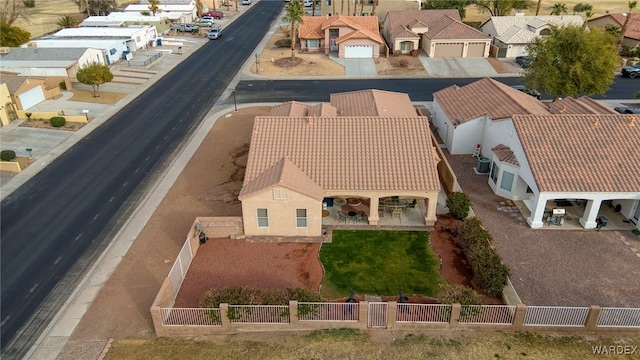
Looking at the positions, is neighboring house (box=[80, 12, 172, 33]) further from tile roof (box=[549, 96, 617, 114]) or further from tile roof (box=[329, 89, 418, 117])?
tile roof (box=[549, 96, 617, 114])

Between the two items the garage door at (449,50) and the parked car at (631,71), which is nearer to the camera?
the parked car at (631,71)

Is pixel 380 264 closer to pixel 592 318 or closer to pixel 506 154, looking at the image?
pixel 592 318

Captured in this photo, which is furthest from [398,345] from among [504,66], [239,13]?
[239,13]

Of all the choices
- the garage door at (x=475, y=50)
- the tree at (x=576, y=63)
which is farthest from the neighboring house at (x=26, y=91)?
the garage door at (x=475, y=50)

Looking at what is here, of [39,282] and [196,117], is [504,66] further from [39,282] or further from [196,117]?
[39,282]

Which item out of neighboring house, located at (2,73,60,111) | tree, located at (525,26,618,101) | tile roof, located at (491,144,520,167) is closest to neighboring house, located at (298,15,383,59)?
tree, located at (525,26,618,101)

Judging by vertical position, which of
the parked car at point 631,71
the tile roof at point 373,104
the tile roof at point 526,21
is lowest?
the parked car at point 631,71

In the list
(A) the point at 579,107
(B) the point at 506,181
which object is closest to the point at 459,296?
(B) the point at 506,181

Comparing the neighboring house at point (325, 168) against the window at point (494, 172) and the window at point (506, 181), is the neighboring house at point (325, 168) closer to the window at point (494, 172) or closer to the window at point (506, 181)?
the window at point (506, 181)
